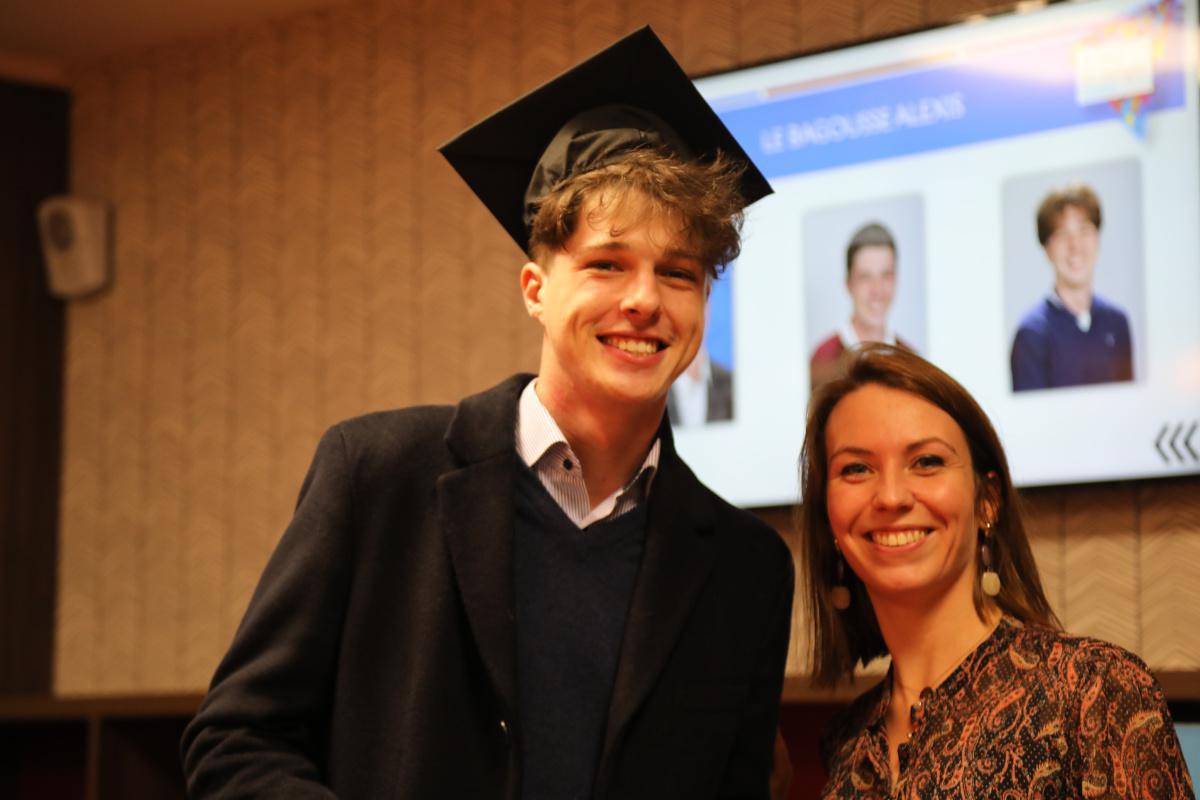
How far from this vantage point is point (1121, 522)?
2842 mm

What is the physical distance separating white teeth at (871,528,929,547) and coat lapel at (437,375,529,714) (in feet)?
1.62

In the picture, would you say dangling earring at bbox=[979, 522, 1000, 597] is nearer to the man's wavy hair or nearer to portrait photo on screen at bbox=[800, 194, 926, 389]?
the man's wavy hair

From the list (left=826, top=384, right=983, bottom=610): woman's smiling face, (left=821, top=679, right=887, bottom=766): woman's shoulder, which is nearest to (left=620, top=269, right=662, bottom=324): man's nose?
(left=826, top=384, right=983, bottom=610): woman's smiling face

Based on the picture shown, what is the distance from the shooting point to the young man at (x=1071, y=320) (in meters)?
2.81

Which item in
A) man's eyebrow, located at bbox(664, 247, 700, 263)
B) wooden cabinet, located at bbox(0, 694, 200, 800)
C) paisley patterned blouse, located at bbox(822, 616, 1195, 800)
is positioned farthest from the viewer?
wooden cabinet, located at bbox(0, 694, 200, 800)

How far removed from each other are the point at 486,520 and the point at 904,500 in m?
0.54

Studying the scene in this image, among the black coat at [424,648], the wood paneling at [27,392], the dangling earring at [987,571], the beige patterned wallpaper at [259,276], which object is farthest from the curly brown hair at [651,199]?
the wood paneling at [27,392]

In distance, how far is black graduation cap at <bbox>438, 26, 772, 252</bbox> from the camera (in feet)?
5.81

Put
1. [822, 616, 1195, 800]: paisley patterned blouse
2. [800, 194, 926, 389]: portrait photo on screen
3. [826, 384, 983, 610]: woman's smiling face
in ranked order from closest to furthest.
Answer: [822, 616, 1195, 800]: paisley patterned blouse → [826, 384, 983, 610]: woman's smiling face → [800, 194, 926, 389]: portrait photo on screen

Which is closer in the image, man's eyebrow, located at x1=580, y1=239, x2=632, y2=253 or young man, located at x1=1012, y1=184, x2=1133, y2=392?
man's eyebrow, located at x1=580, y1=239, x2=632, y2=253

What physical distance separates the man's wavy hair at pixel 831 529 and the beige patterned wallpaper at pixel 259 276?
1.61 metres

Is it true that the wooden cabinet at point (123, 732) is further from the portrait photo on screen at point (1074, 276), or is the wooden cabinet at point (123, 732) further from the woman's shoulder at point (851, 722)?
the portrait photo on screen at point (1074, 276)

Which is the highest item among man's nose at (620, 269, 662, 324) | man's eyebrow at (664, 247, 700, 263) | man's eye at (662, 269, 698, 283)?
man's eyebrow at (664, 247, 700, 263)

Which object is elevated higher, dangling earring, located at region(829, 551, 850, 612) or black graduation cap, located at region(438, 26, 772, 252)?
black graduation cap, located at region(438, 26, 772, 252)
